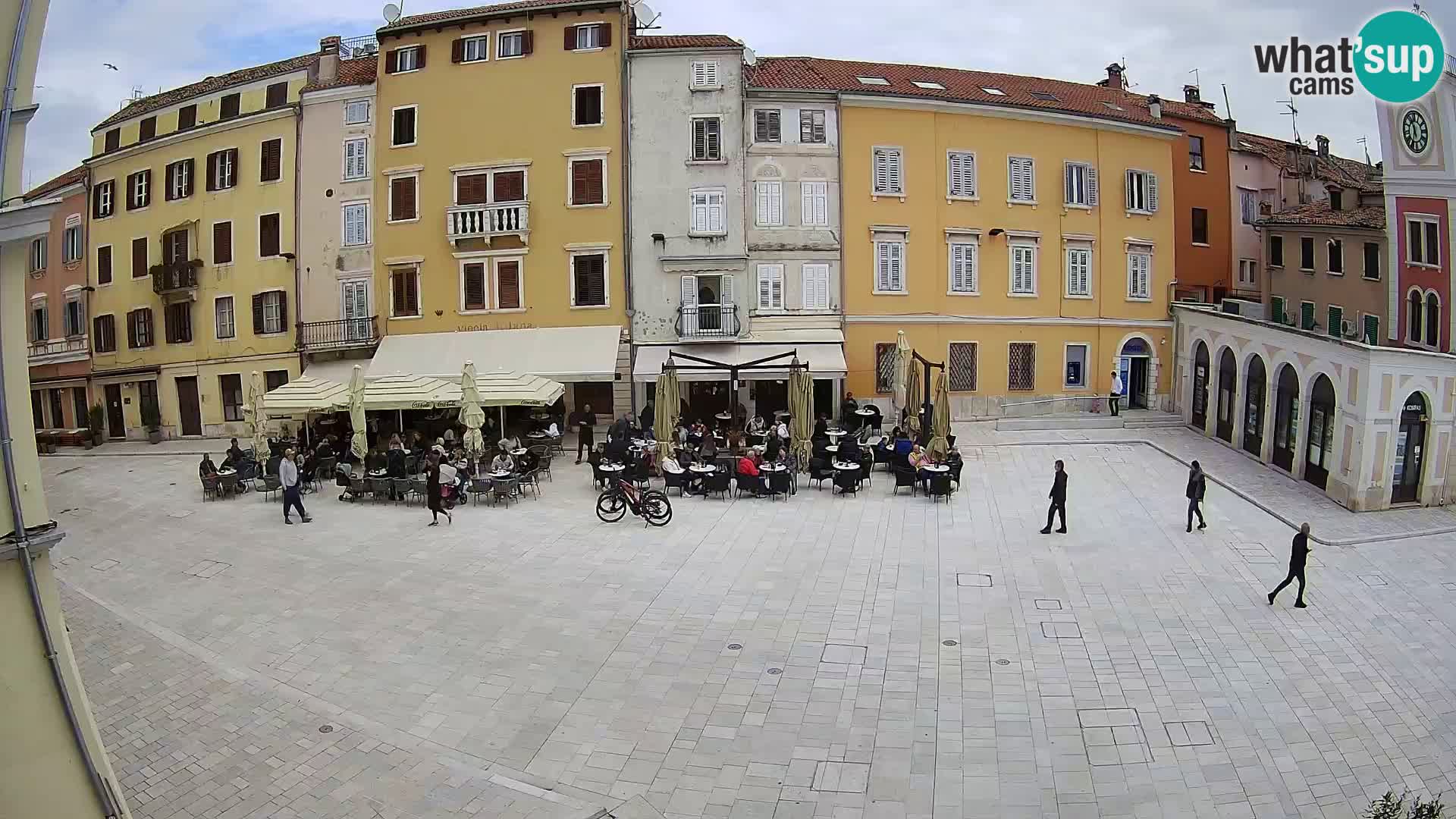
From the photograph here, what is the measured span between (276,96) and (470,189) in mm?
8183

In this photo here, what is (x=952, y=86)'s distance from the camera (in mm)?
33625

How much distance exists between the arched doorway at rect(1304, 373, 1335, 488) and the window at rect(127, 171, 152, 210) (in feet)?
124

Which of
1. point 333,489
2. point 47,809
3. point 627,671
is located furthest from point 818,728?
point 333,489

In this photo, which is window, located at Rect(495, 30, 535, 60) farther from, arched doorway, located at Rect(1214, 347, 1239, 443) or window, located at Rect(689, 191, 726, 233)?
arched doorway, located at Rect(1214, 347, 1239, 443)

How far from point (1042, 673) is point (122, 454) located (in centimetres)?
3084

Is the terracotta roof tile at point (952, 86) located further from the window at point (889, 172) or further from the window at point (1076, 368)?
the window at point (1076, 368)

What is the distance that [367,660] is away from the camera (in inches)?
537

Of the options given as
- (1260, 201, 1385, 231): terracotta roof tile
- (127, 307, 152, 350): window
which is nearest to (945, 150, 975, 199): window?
(1260, 201, 1385, 231): terracotta roof tile

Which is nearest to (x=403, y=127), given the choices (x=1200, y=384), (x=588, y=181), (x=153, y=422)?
(x=588, y=181)

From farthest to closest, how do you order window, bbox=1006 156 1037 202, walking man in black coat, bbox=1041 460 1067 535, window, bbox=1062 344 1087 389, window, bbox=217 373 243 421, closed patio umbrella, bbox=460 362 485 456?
window, bbox=217 373 243 421
window, bbox=1062 344 1087 389
window, bbox=1006 156 1037 202
closed patio umbrella, bbox=460 362 485 456
walking man in black coat, bbox=1041 460 1067 535

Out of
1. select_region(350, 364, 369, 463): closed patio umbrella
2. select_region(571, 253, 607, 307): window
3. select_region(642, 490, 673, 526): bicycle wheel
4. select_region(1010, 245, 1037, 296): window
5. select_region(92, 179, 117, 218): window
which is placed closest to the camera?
select_region(642, 490, 673, 526): bicycle wheel

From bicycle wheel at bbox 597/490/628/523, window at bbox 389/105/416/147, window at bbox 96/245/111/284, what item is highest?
window at bbox 389/105/416/147

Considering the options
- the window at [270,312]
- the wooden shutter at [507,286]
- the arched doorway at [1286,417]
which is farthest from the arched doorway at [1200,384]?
the window at [270,312]

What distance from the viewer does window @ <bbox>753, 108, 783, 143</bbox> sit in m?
30.7
